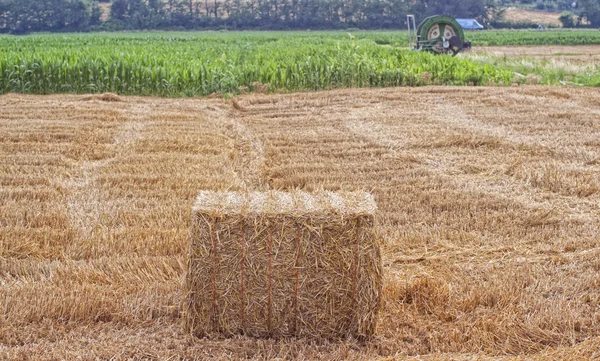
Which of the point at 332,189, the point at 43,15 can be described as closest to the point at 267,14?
the point at 43,15

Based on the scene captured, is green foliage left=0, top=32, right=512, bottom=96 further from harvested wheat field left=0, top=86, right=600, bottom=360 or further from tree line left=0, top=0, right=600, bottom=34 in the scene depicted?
tree line left=0, top=0, right=600, bottom=34

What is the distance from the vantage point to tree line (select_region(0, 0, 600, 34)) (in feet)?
236

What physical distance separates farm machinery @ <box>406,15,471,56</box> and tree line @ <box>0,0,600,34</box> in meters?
52.3

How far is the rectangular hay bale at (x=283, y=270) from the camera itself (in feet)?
13.4

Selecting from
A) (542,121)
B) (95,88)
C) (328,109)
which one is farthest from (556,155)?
(95,88)

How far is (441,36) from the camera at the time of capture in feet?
79.5

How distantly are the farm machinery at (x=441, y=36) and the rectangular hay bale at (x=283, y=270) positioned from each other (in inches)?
824

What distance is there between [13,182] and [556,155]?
684 centimetres

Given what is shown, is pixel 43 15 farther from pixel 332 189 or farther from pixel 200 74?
pixel 332 189


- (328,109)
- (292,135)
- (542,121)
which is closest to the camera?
(292,135)

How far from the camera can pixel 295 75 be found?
16641 mm

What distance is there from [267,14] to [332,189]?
243 feet

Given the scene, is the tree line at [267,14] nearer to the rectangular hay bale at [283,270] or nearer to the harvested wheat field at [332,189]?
the harvested wheat field at [332,189]

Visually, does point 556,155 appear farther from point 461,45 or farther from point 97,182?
point 461,45
